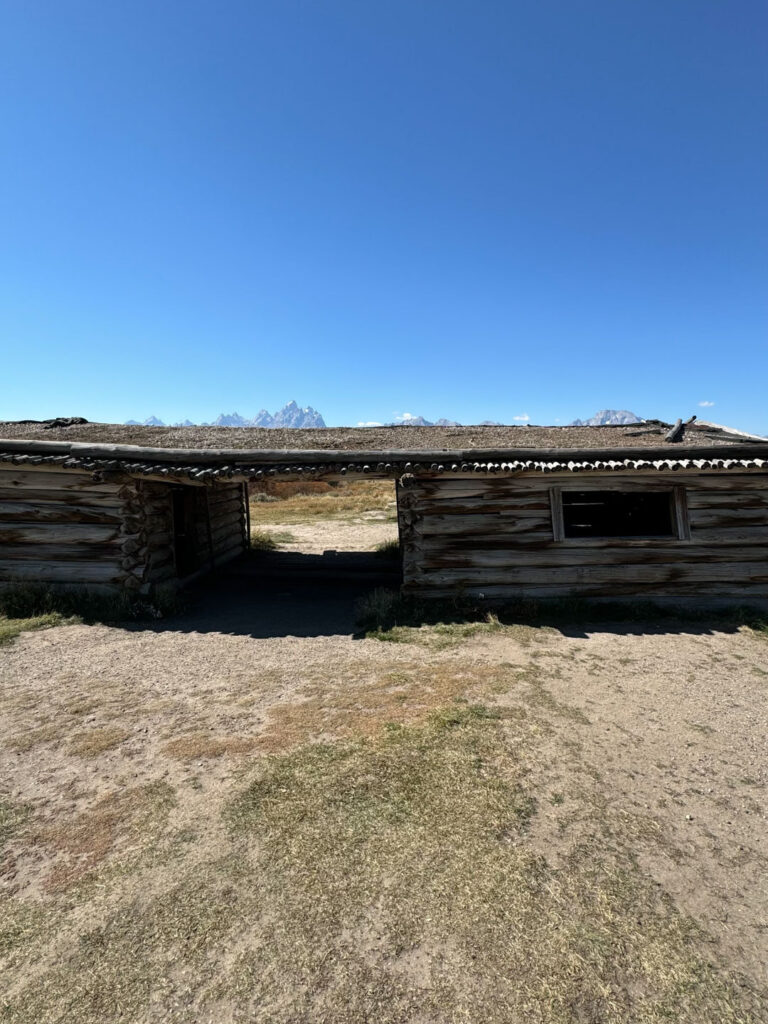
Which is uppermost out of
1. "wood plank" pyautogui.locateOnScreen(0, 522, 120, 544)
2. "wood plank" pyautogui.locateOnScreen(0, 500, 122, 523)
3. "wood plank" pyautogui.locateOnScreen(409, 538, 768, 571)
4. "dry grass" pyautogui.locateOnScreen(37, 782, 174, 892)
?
"wood plank" pyautogui.locateOnScreen(0, 500, 122, 523)

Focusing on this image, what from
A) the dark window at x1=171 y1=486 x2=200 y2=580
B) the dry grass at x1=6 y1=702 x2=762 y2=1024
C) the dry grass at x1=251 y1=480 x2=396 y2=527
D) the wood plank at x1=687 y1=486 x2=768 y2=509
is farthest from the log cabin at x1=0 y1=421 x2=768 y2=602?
the dry grass at x1=251 y1=480 x2=396 y2=527

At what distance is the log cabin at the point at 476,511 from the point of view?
8.86 meters

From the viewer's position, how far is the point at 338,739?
479 cm

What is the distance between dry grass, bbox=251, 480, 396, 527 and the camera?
2586 cm

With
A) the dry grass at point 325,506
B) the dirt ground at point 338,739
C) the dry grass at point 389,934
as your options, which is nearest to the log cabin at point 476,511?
the dirt ground at point 338,739

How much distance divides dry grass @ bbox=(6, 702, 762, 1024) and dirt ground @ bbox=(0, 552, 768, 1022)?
0.24 ft

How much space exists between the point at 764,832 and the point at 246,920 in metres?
3.50

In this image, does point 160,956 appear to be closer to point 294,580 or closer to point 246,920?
point 246,920

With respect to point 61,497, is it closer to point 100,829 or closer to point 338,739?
point 100,829

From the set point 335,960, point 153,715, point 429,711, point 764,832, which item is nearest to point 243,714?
point 153,715

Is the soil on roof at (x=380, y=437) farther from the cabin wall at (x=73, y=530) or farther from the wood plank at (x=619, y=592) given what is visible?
the wood plank at (x=619, y=592)

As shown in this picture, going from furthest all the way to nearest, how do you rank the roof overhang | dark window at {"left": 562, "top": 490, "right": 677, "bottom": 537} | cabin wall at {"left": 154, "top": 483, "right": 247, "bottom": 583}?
dark window at {"left": 562, "top": 490, "right": 677, "bottom": 537}
cabin wall at {"left": 154, "top": 483, "right": 247, "bottom": 583}
the roof overhang

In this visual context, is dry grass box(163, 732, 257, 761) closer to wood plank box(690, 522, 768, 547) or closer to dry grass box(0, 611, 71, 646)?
dry grass box(0, 611, 71, 646)

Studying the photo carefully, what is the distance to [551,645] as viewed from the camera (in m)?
7.41
